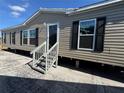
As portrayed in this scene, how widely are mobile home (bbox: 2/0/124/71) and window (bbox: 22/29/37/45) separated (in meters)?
0.24

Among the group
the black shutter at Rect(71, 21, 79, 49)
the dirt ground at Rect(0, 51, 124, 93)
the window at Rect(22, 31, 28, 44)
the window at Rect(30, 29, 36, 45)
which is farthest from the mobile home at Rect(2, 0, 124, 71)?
the window at Rect(22, 31, 28, 44)

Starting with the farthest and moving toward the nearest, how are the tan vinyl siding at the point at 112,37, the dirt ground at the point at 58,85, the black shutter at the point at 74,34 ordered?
the black shutter at the point at 74,34 < the tan vinyl siding at the point at 112,37 < the dirt ground at the point at 58,85

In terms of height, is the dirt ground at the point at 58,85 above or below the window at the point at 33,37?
below

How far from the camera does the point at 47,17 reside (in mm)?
8945

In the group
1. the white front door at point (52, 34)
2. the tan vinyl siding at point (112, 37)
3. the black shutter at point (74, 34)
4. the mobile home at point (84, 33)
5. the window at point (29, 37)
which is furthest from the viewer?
the window at point (29, 37)

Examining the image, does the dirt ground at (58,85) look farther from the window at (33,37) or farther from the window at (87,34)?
the window at (33,37)

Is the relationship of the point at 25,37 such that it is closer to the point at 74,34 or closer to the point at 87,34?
the point at 74,34

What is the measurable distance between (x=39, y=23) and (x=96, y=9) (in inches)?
210

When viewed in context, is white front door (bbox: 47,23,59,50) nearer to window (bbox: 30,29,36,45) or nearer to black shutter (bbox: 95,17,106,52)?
window (bbox: 30,29,36,45)

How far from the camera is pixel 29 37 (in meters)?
11.0

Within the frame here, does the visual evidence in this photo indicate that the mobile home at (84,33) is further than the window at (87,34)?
No

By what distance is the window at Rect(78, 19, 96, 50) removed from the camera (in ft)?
20.1

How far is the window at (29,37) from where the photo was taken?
1034 cm

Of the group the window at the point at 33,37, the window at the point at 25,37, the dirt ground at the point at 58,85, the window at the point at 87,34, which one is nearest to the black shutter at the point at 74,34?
the window at the point at 87,34
